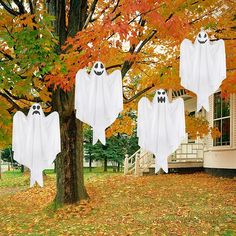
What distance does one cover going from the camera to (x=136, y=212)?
10.7 metres

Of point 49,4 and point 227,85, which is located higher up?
point 49,4

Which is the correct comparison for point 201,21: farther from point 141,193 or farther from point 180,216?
point 141,193

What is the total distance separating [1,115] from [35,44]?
4.50ft

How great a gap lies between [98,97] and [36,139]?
912 mm

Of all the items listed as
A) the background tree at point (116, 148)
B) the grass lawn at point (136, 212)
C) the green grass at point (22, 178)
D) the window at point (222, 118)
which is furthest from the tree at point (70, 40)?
the background tree at point (116, 148)

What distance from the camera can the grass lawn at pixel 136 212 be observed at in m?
9.29

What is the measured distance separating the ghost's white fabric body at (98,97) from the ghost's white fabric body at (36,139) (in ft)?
1.24

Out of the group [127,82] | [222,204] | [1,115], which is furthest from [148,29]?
[127,82]

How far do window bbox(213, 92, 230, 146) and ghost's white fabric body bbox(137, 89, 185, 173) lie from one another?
1216 centimetres

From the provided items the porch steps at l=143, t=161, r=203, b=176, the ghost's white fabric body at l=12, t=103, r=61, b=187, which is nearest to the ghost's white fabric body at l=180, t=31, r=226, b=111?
the ghost's white fabric body at l=12, t=103, r=61, b=187

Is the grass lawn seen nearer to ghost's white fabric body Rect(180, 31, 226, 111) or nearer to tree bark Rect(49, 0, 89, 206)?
tree bark Rect(49, 0, 89, 206)

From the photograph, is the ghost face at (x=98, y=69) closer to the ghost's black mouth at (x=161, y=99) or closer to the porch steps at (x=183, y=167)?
the ghost's black mouth at (x=161, y=99)

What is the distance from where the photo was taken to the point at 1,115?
697 centimetres

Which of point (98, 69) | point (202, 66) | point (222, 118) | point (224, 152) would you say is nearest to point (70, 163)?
point (98, 69)
